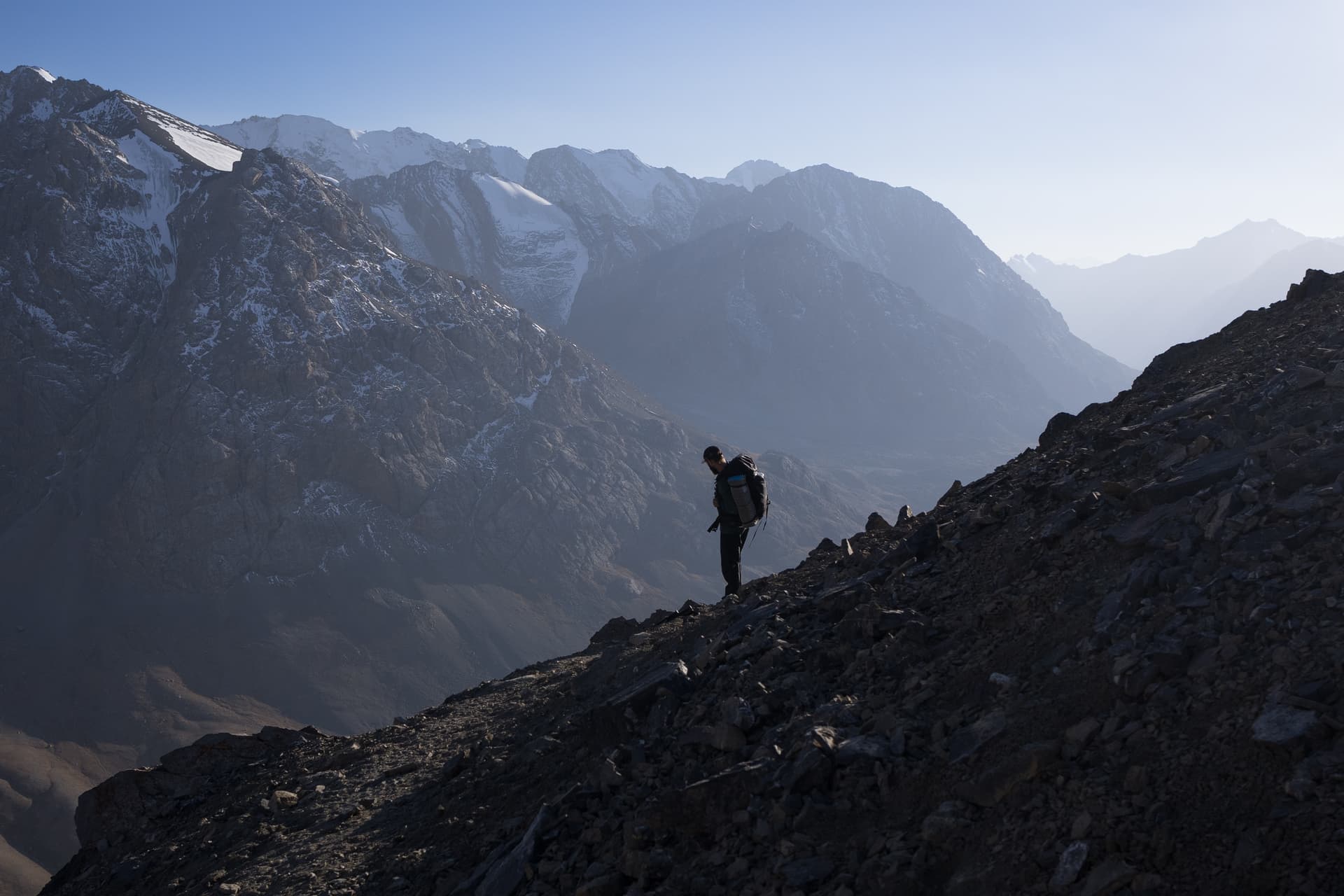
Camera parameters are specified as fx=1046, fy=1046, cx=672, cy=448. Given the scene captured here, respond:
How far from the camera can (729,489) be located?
14031 mm

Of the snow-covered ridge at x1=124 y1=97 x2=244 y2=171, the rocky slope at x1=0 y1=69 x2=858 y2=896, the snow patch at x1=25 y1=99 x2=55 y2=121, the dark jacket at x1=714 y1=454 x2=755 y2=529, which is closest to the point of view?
the dark jacket at x1=714 y1=454 x2=755 y2=529

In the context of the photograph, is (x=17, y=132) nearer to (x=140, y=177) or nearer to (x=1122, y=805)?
(x=140, y=177)

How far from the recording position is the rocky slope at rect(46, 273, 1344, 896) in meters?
5.71

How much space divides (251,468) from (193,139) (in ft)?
239

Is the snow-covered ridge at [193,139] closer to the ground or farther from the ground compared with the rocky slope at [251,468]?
farther from the ground

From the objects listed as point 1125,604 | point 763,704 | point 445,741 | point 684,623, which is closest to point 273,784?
point 445,741

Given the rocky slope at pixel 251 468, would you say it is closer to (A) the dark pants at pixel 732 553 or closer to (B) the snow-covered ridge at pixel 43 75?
(B) the snow-covered ridge at pixel 43 75

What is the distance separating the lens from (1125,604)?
7.50 metres

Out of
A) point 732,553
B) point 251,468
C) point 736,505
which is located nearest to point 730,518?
point 736,505

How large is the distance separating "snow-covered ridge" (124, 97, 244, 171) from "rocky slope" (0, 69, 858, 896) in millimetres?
1130

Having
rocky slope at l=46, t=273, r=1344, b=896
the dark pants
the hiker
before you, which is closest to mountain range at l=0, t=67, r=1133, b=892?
the dark pants

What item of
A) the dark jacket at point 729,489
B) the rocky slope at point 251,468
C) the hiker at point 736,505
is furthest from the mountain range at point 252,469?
the dark jacket at point 729,489

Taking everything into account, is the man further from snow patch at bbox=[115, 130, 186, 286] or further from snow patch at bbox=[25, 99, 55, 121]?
snow patch at bbox=[25, 99, 55, 121]

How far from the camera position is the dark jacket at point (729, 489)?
45.6 ft
